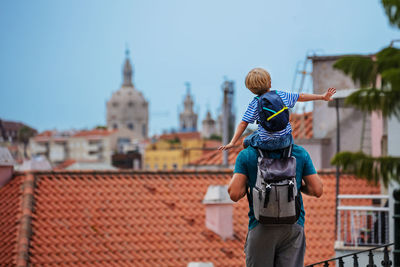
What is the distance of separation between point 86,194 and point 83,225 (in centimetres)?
130

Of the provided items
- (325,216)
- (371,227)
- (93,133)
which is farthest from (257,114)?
(93,133)

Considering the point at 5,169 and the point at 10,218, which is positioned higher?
the point at 5,169

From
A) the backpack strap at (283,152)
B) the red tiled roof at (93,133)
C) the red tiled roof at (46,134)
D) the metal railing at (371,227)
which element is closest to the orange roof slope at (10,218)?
the metal railing at (371,227)

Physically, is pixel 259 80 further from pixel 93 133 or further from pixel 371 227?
pixel 93 133

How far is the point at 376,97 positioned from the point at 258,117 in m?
4.39

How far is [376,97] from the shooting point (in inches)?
345

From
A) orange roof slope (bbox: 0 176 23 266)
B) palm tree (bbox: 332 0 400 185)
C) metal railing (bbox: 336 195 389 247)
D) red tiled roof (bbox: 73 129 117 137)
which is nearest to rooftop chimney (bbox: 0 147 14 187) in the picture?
orange roof slope (bbox: 0 176 23 266)

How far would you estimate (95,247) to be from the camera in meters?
14.9

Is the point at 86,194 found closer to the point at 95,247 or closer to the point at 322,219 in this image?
the point at 95,247

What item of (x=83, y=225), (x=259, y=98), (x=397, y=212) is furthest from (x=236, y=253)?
(x=259, y=98)

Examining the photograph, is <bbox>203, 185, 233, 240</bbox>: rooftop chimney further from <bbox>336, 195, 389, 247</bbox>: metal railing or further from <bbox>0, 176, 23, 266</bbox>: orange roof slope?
<bbox>0, 176, 23, 266</bbox>: orange roof slope

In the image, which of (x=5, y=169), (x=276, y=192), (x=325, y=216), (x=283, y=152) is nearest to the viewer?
(x=276, y=192)

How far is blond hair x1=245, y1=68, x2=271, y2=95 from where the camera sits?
473 cm

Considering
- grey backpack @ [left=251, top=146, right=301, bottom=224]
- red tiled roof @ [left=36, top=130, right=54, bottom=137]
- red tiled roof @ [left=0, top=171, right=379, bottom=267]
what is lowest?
red tiled roof @ [left=0, top=171, right=379, bottom=267]
